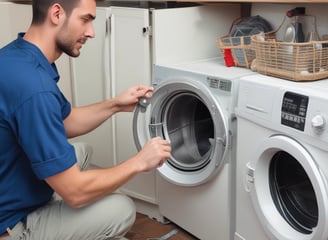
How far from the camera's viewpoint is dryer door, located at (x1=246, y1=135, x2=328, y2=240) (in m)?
1.63

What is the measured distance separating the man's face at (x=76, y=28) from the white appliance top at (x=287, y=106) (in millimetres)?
596

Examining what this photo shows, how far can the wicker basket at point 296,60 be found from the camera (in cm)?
170

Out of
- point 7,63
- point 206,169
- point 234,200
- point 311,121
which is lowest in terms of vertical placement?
point 234,200

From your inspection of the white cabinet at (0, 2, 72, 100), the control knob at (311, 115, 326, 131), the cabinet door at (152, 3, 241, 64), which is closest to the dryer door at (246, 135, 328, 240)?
the control knob at (311, 115, 326, 131)

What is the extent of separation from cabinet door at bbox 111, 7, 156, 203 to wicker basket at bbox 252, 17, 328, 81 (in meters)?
0.62

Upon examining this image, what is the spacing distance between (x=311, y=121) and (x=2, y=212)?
101cm

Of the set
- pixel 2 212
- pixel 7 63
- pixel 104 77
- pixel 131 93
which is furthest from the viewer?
pixel 104 77

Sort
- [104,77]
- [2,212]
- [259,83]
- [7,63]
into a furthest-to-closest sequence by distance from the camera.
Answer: [104,77] < [259,83] < [2,212] < [7,63]

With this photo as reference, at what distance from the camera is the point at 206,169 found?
1970mm

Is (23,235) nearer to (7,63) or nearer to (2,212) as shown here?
(2,212)

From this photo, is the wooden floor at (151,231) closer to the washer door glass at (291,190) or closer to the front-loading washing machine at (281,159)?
the front-loading washing machine at (281,159)

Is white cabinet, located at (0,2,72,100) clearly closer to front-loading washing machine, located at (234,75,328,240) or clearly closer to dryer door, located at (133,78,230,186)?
dryer door, located at (133,78,230,186)

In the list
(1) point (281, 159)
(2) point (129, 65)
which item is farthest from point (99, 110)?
(1) point (281, 159)

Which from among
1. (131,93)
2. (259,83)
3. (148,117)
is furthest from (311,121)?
(148,117)
